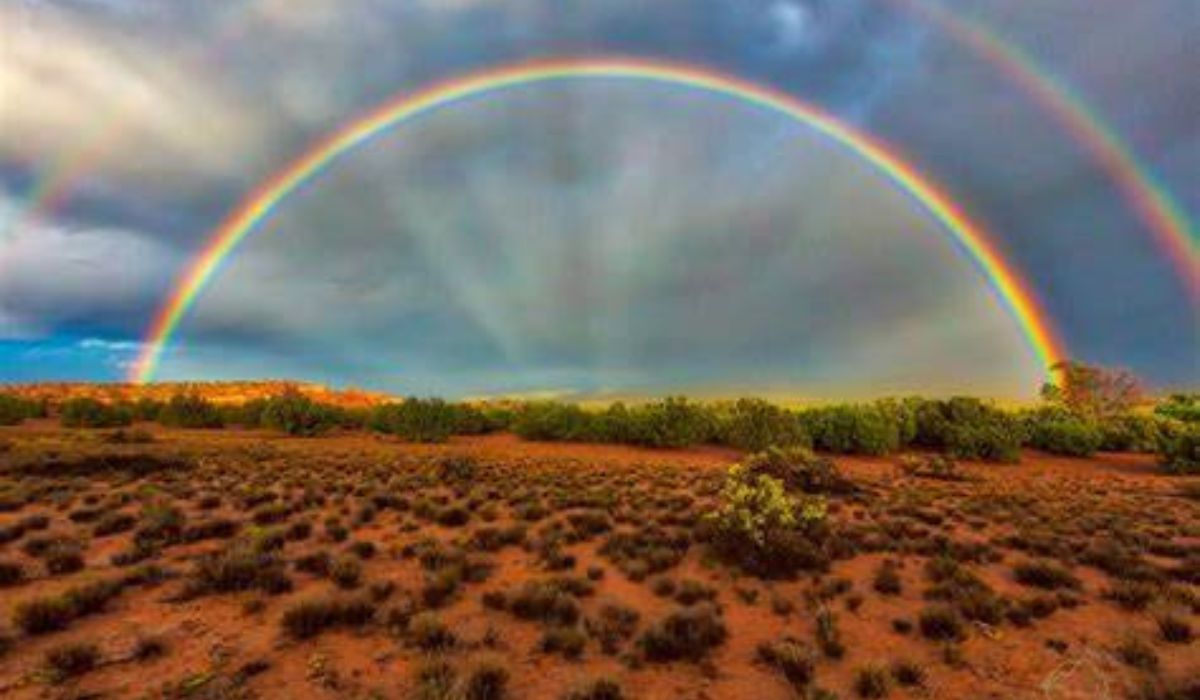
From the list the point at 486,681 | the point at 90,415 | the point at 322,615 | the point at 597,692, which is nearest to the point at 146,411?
the point at 90,415

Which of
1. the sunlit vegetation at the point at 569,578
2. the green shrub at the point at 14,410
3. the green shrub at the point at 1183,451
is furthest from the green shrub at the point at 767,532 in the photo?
the green shrub at the point at 14,410

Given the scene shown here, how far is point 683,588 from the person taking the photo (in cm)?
1242

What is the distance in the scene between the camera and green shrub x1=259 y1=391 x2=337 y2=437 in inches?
2591

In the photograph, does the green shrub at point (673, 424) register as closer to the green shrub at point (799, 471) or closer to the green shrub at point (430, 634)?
the green shrub at point (799, 471)

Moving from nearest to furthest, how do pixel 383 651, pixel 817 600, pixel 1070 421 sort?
pixel 383 651, pixel 817 600, pixel 1070 421

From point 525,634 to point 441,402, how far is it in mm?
58900

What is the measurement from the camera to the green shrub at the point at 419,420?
206 feet

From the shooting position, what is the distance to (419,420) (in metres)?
64.3

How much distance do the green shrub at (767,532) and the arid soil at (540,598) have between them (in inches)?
21.6

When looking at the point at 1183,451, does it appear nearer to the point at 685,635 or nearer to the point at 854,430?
the point at 854,430

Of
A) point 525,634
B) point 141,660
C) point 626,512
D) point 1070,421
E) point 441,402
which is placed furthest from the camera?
point 441,402

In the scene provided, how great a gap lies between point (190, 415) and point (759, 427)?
64.3m

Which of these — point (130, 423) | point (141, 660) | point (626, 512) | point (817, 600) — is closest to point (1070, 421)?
point (626, 512)

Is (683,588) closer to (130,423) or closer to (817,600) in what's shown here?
(817,600)
